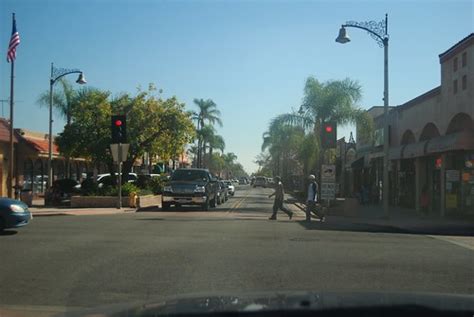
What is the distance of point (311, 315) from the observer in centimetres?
409

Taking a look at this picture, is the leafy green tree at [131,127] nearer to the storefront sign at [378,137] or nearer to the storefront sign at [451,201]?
the storefront sign at [378,137]

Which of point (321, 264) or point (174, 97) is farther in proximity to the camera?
point (174, 97)

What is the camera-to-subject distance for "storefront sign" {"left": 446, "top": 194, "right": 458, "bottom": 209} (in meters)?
25.0

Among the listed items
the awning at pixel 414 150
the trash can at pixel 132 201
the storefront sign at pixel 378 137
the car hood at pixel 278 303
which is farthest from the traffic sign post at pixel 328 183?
the car hood at pixel 278 303

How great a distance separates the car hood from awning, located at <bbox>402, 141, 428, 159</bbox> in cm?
2332

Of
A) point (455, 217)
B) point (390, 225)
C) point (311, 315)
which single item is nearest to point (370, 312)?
point (311, 315)

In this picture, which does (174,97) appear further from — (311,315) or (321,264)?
(311,315)

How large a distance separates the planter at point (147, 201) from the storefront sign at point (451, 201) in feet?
46.6

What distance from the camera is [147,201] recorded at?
101 feet

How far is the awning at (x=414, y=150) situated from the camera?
27294 millimetres

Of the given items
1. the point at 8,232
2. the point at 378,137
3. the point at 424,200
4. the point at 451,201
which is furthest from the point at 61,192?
the point at 378,137

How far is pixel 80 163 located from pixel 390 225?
32.2 meters

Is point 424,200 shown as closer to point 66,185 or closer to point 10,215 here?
point 10,215

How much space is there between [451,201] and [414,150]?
4.14 meters
